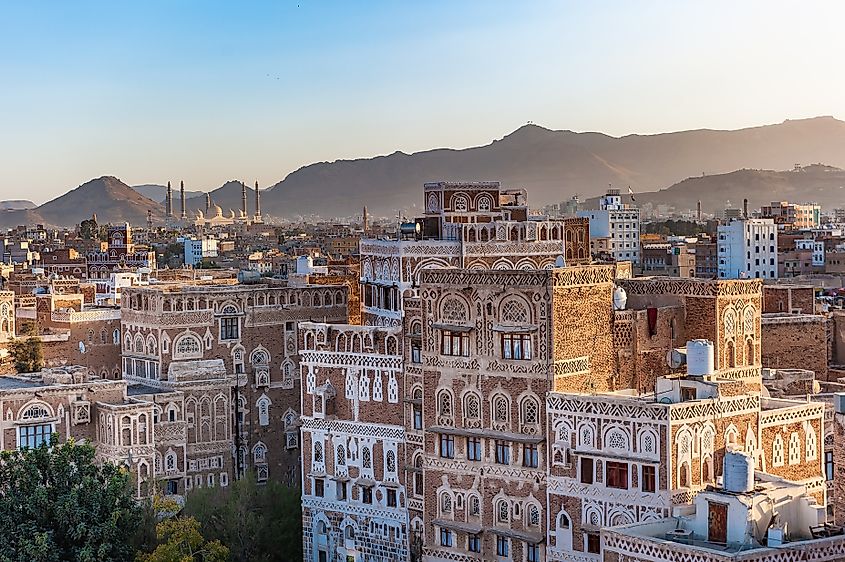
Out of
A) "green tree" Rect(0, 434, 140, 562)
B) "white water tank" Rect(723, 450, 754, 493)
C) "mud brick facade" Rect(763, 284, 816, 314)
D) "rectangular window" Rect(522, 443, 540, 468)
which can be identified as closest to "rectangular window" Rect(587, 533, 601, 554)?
"rectangular window" Rect(522, 443, 540, 468)

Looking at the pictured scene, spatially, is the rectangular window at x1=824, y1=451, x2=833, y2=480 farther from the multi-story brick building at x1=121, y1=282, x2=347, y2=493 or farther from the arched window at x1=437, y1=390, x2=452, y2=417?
the multi-story brick building at x1=121, y1=282, x2=347, y2=493

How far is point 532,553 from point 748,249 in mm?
58995

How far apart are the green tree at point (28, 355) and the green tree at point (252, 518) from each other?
1208cm

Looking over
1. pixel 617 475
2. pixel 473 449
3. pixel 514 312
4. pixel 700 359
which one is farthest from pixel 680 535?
pixel 473 449

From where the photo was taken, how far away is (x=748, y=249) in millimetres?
84062

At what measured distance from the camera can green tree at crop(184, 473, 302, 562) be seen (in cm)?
3328

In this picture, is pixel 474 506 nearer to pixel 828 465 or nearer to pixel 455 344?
pixel 455 344

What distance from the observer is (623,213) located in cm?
10475

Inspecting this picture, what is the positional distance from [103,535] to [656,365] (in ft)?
38.1

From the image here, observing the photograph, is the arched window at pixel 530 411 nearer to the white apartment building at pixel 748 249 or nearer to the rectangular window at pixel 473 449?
the rectangular window at pixel 473 449

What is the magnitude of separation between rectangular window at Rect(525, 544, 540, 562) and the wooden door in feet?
23.8

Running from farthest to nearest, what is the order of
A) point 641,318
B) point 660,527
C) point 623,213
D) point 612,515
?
point 623,213 → point 641,318 → point 612,515 → point 660,527

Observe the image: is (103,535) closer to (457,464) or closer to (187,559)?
(187,559)

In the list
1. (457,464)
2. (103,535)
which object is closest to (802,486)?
(457,464)
